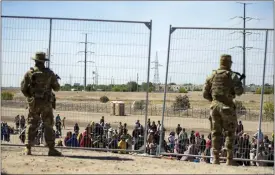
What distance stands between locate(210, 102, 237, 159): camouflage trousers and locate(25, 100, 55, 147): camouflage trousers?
3707 mm

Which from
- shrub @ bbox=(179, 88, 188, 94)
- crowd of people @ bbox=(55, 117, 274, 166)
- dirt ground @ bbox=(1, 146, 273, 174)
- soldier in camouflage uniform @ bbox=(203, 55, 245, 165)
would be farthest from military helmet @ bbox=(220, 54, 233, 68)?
dirt ground @ bbox=(1, 146, 273, 174)

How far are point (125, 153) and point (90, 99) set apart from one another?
1721 mm

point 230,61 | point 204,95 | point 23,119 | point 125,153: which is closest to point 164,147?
point 125,153

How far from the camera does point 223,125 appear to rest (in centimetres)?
891

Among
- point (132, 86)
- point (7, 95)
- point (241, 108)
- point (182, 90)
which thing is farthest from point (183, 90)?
point (7, 95)

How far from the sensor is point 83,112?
36.7 feet

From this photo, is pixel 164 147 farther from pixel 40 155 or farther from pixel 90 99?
pixel 40 155

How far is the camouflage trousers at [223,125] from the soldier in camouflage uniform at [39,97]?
363 centimetres

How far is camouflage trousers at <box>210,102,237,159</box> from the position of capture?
8.77m

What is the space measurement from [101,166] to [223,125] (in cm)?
281

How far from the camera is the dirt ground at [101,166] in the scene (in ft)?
25.9

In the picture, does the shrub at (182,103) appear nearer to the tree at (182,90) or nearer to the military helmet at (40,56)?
the tree at (182,90)

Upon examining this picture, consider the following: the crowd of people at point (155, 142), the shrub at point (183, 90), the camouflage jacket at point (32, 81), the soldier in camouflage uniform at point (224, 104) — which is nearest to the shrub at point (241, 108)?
the crowd of people at point (155, 142)

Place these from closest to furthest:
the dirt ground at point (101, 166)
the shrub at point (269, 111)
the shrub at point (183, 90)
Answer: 1. the dirt ground at point (101, 166)
2. the shrub at point (183, 90)
3. the shrub at point (269, 111)
